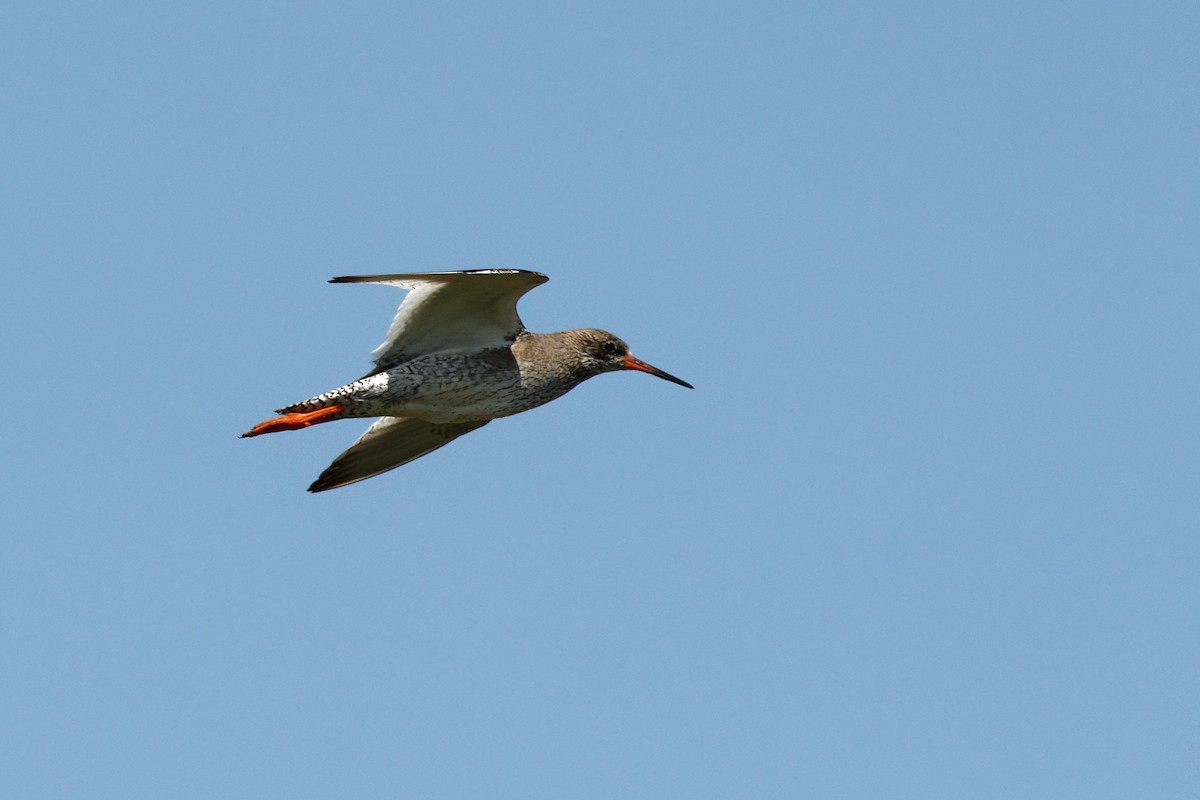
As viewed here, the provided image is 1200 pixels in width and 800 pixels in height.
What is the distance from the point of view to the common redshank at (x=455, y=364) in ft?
52.5

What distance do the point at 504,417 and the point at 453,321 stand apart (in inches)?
48.0

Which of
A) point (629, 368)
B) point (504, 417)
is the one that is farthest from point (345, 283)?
point (629, 368)

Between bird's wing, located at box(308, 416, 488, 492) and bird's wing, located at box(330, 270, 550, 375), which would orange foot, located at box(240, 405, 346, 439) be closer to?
bird's wing, located at box(330, 270, 550, 375)

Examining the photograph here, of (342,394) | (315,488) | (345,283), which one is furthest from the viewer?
(315,488)

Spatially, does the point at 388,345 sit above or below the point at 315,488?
above

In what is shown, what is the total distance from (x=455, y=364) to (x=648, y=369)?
2500 millimetres

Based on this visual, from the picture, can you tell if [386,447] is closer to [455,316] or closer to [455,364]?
[455,364]

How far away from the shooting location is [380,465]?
58.5 feet

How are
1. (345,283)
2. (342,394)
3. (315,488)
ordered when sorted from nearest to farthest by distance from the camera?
(345,283)
(342,394)
(315,488)

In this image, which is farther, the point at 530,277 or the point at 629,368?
the point at 629,368

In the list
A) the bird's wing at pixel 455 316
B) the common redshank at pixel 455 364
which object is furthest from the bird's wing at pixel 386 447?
the bird's wing at pixel 455 316

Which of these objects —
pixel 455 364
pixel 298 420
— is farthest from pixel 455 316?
pixel 298 420

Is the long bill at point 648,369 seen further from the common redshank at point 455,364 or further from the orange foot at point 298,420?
the orange foot at point 298,420

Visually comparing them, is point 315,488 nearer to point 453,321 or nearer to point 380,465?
point 380,465
